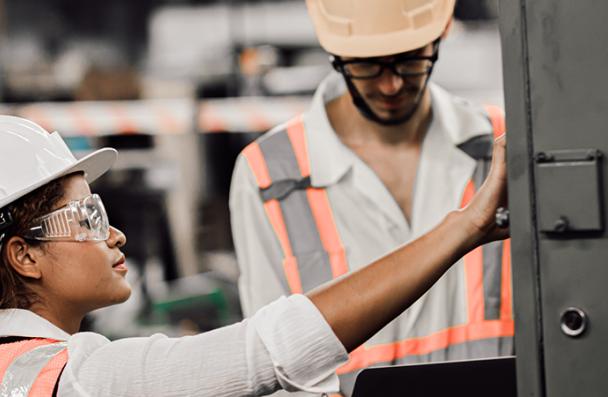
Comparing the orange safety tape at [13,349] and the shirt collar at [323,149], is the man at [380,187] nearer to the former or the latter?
the shirt collar at [323,149]

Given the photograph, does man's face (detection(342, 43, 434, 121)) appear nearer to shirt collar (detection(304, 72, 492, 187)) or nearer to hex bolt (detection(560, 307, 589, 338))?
shirt collar (detection(304, 72, 492, 187))

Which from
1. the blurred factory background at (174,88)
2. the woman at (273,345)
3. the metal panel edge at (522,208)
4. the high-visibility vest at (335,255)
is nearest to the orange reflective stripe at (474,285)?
the high-visibility vest at (335,255)

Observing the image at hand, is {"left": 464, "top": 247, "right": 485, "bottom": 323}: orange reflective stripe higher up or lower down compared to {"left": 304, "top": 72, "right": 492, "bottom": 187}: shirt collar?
lower down

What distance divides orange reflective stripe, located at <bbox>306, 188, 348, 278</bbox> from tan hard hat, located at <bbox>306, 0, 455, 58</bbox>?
0.51 meters

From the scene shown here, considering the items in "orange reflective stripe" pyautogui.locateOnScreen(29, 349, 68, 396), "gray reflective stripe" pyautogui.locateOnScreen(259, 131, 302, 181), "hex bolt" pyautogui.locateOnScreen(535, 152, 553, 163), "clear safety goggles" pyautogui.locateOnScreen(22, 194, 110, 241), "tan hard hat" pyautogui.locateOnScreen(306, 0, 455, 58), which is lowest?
"orange reflective stripe" pyautogui.locateOnScreen(29, 349, 68, 396)

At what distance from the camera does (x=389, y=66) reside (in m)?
3.80

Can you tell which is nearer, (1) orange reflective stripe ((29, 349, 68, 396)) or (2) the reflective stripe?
(1) orange reflective stripe ((29, 349, 68, 396))

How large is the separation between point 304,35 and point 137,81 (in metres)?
1.77

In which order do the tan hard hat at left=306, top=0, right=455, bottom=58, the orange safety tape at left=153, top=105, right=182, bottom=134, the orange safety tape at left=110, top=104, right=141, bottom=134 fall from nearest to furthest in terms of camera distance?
the tan hard hat at left=306, top=0, right=455, bottom=58, the orange safety tape at left=110, top=104, right=141, bottom=134, the orange safety tape at left=153, top=105, right=182, bottom=134

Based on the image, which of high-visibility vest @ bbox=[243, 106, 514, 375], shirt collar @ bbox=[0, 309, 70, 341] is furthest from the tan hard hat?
shirt collar @ bbox=[0, 309, 70, 341]

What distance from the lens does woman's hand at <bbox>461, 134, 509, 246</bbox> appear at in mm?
2049

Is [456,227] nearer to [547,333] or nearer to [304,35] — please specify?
[547,333]

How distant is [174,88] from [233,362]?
9.64m

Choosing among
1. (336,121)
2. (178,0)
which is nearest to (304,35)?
(178,0)
